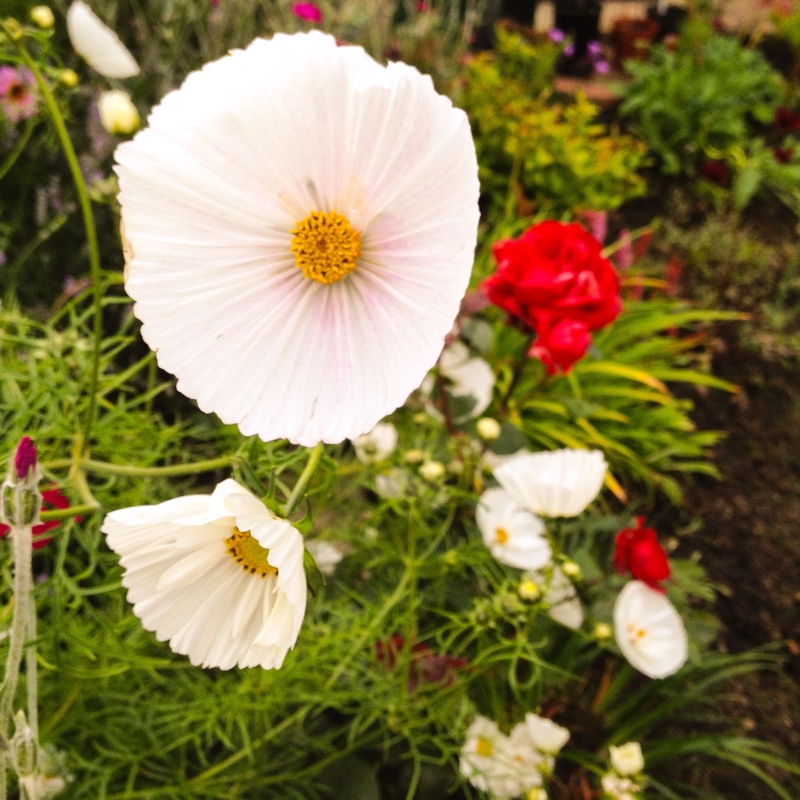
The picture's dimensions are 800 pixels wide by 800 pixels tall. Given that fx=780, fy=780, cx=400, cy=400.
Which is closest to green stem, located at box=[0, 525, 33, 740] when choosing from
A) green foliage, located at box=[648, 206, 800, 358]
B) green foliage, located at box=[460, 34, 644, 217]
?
green foliage, located at box=[460, 34, 644, 217]

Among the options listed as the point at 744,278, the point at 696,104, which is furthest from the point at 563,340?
the point at 696,104

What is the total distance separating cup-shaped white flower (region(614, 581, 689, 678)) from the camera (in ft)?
2.73

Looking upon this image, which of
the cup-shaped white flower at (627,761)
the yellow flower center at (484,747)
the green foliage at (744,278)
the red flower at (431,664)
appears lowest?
the green foliage at (744,278)

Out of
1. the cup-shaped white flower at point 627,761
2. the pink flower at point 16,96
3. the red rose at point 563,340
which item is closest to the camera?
the cup-shaped white flower at point 627,761

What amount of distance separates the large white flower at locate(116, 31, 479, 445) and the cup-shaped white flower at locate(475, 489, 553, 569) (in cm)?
45

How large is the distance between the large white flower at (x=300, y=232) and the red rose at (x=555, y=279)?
51 cm

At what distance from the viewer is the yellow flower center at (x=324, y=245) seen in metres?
0.35

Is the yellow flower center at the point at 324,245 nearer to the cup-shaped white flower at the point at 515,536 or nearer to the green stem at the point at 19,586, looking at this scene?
the green stem at the point at 19,586

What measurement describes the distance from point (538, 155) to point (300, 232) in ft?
5.59

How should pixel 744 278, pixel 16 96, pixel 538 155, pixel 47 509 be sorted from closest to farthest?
pixel 47 509
pixel 16 96
pixel 538 155
pixel 744 278

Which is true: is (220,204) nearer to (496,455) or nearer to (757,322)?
(496,455)

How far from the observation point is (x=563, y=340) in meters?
0.83

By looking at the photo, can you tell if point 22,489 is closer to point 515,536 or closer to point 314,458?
A: point 314,458

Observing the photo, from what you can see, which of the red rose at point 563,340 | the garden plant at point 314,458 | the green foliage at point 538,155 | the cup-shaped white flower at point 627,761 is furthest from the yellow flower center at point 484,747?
the green foliage at point 538,155
